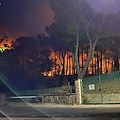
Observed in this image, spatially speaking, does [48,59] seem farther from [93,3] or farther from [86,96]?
[86,96]

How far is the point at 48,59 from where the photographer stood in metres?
39.8

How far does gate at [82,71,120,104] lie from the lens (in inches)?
547

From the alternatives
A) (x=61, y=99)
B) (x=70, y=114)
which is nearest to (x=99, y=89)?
(x=61, y=99)

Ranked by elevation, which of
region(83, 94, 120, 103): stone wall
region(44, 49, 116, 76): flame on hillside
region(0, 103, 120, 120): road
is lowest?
region(0, 103, 120, 120): road

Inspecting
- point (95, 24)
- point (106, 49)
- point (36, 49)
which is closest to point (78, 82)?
point (95, 24)

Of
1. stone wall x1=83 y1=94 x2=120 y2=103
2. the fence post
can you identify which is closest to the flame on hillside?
stone wall x1=83 y1=94 x2=120 y2=103

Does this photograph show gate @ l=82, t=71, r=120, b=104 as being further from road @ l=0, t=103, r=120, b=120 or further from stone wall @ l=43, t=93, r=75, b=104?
road @ l=0, t=103, r=120, b=120

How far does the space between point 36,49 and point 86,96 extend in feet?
87.9

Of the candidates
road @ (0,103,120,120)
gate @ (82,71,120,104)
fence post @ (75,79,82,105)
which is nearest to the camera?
road @ (0,103,120,120)

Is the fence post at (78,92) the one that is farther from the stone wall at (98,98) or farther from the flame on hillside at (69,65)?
the flame on hillside at (69,65)

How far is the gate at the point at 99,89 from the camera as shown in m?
13.9

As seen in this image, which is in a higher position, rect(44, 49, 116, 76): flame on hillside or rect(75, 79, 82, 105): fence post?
rect(44, 49, 116, 76): flame on hillside

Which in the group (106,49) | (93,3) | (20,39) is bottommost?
(106,49)

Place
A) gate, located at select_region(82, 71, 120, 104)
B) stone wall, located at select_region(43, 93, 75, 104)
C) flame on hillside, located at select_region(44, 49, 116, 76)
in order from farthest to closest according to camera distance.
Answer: flame on hillside, located at select_region(44, 49, 116, 76) < stone wall, located at select_region(43, 93, 75, 104) < gate, located at select_region(82, 71, 120, 104)
